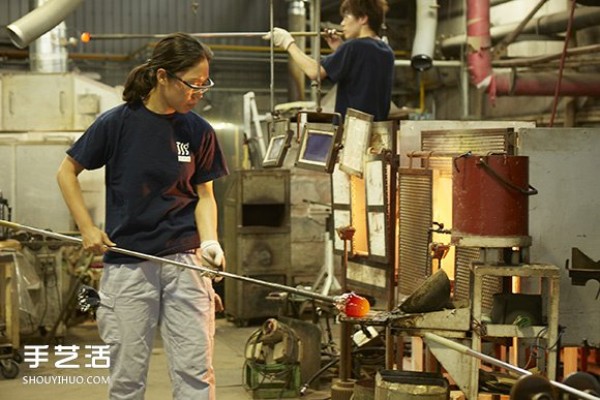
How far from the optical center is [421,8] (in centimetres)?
811

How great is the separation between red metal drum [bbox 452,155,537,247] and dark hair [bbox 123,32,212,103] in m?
1.01

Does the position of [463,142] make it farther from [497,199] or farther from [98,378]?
[98,378]

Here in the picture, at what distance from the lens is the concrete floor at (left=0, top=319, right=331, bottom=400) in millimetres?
4855

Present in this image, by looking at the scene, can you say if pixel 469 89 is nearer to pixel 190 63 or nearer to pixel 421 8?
pixel 421 8

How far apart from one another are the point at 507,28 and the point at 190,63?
555cm

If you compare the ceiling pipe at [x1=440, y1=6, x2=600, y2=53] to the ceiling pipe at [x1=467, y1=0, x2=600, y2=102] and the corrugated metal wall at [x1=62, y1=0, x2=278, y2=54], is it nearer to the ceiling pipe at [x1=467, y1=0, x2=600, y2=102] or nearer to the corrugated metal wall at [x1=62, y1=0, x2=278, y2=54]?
the ceiling pipe at [x1=467, y1=0, x2=600, y2=102]

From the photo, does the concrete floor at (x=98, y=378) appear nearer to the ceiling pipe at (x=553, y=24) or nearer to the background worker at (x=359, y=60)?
the background worker at (x=359, y=60)

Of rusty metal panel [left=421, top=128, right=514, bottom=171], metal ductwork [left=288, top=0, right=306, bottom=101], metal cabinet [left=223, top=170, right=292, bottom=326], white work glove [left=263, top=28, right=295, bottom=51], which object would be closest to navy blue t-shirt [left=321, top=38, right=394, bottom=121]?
white work glove [left=263, top=28, right=295, bottom=51]

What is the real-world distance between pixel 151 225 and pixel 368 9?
6.10 ft

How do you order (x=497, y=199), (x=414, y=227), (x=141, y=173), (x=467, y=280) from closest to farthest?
(x=141, y=173) < (x=497, y=199) < (x=467, y=280) < (x=414, y=227)

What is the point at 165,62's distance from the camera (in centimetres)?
297

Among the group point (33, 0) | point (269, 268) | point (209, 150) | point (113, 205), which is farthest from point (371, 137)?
point (33, 0)

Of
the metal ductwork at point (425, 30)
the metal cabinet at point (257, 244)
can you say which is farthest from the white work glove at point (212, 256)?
the metal ductwork at point (425, 30)

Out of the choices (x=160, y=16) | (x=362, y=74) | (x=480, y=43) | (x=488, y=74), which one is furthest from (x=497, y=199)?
(x=160, y=16)
